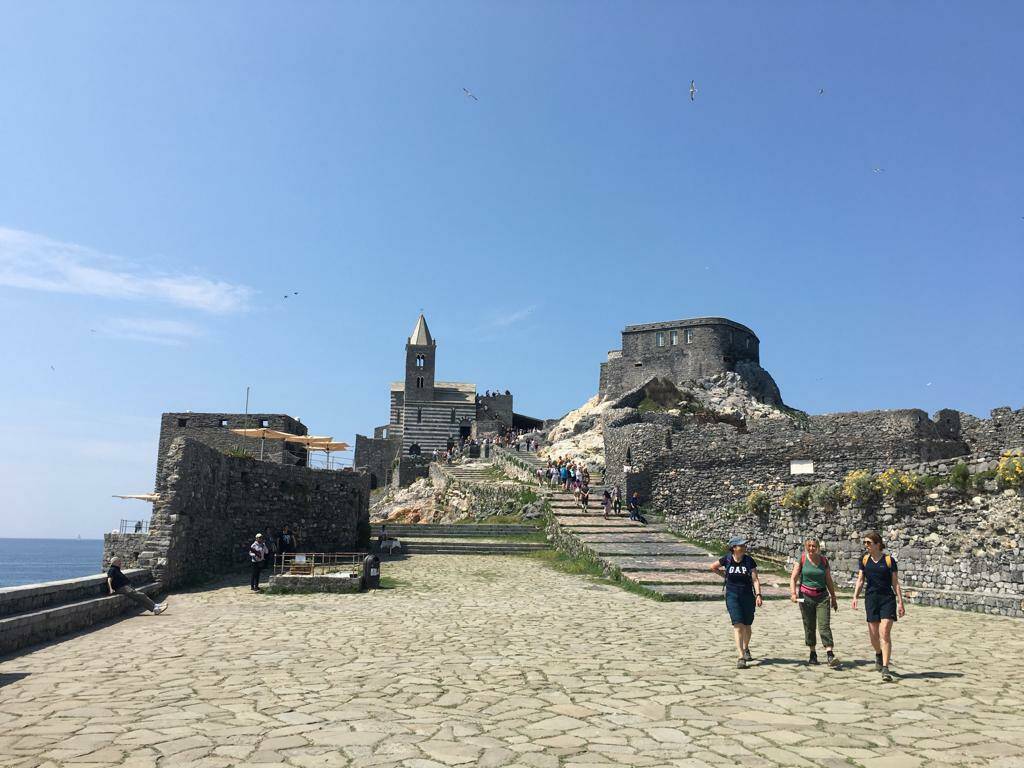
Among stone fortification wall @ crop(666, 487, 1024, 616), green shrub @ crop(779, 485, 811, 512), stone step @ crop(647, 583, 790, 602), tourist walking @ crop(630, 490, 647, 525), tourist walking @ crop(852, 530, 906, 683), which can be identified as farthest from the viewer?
tourist walking @ crop(630, 490, 647, 525)

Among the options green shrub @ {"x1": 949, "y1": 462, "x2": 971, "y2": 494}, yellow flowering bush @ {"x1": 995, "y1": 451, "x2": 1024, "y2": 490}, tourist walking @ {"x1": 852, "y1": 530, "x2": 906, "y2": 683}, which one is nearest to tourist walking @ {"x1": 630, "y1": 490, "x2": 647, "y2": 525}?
green shrub @ {"x1": 949, "y1": 462, "x2": 971, "y2": 494}

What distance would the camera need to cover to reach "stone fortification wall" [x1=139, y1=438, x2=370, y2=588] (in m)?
16.6

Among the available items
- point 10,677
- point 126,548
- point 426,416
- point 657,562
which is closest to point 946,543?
point 657,562

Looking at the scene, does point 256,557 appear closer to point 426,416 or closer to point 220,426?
point 220,426

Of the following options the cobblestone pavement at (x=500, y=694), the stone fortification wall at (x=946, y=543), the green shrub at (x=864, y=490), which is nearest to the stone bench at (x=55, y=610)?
the cobblestone pavement at (x=500, y=694)

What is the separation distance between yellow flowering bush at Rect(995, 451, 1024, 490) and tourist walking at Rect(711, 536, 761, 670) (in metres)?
8.09

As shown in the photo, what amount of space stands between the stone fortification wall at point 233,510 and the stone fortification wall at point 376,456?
113 feet

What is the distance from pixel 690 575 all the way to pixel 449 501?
67.1ft

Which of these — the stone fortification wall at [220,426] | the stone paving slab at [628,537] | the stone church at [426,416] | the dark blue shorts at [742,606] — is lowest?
the dark blue shorts at [742,606]

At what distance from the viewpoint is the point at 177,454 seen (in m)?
17.2

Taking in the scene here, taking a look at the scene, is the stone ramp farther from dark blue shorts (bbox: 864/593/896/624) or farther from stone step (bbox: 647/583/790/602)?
dark blue shorts (bbox: 864/593/896/624)

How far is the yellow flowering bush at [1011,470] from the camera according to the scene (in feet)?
45.6

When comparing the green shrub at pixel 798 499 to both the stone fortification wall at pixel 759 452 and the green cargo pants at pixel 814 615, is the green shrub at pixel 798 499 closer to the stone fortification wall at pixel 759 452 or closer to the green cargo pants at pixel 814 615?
the stone fortification wall at pixel 759 452

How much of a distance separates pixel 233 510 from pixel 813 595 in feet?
53.7
